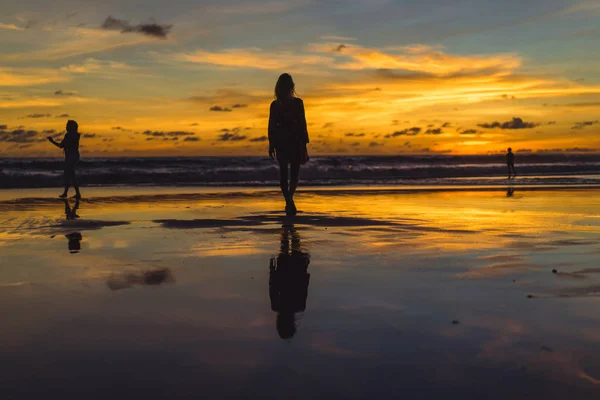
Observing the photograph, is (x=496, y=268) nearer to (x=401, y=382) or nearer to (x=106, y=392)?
(x=401, y=382)

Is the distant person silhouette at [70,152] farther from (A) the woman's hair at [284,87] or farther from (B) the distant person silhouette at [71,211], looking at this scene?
(A) the woman's hair at [284,87]

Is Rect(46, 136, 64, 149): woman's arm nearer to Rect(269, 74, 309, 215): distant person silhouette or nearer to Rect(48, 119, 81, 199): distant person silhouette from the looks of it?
Rect(48, 119, 81, 199): distant person silhouette

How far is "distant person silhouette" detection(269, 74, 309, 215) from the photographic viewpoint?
1173 centimetres

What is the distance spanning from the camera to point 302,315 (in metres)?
4.14

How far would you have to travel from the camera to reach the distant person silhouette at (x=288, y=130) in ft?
38.5

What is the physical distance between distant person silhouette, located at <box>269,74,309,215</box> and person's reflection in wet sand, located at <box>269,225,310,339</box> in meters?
3.99

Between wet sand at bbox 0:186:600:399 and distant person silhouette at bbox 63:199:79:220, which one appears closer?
wet sand at bbox 0:186:600:399

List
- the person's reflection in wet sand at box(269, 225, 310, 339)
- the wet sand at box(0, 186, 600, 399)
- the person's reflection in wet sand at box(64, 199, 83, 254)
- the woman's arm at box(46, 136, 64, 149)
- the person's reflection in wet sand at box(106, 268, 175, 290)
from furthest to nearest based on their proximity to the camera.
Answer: the woman's arm at box(46, 136, 64, 149) < the person's reflection in wet sand at box(64, 199, 83, 254) < the person's reflection in wet sand at box(106, 268, 175, 290) < the person's reflection in wet sand at box(269, 225, 310, 339) < the wet sand at box(0, 186, 600, 399)

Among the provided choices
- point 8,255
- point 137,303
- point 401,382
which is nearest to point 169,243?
point 8,255

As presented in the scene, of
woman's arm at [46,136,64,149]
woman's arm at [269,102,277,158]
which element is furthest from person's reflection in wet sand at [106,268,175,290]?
woman's arm at [46,136,64,149]

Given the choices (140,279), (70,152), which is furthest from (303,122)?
(70,152)

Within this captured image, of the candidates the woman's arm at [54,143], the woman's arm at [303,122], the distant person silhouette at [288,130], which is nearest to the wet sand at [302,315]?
the distant person silhouette at [288,130]

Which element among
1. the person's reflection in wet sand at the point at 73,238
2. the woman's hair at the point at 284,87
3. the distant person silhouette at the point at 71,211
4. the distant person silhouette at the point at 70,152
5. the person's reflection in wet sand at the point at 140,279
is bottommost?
the distant person silhouette at the point at 71,211

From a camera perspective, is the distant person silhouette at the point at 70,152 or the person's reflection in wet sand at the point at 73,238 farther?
the distant person silhouette at the point at 70,152
